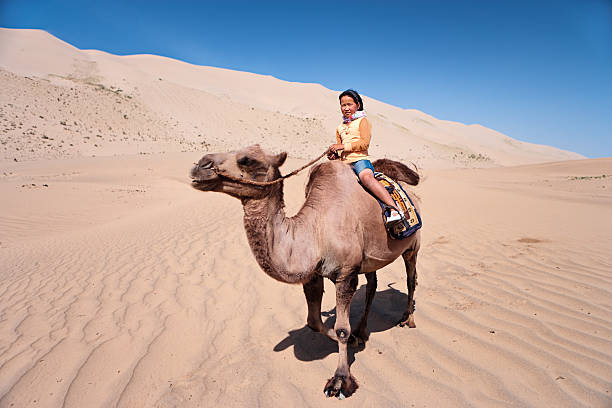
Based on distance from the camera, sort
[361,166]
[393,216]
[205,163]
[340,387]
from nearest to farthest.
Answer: [205,163]
[340,387]
[393,216]
[361,166]

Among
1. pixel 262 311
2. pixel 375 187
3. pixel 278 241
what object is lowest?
pixel 262 311

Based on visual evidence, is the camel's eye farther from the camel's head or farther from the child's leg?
the child's leg

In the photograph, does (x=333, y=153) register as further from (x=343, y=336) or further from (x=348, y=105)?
(x=343, y=336)

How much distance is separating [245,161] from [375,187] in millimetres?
1295

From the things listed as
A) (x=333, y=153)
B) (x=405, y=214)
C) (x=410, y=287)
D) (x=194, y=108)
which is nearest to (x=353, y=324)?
(x=410, y=287)

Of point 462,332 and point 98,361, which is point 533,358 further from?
point 98,361

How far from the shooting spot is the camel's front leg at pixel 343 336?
8.95ft

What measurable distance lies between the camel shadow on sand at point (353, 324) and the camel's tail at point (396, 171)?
1.77 metres

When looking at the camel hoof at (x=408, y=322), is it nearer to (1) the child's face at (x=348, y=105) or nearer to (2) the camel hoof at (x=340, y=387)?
(2) the camel hoof at (x=340, y=387)

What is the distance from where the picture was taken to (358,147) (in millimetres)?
3197

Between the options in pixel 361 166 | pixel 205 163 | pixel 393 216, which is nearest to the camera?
pixel 205 163

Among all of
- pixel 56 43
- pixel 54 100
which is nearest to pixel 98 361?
pixel 54 100

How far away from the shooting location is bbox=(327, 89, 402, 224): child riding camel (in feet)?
9.93

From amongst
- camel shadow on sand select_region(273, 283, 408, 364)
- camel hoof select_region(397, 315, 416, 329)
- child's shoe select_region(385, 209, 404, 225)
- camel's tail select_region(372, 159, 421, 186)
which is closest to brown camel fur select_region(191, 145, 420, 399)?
child's shoe select_region(385, 209, 404, 225)
